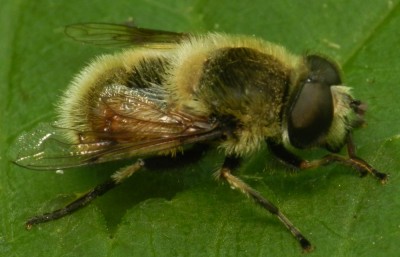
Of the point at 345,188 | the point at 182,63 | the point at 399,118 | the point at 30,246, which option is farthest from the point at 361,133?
the point at 30,246

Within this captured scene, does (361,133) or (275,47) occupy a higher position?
(275,47)

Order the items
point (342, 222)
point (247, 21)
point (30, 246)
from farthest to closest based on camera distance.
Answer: point (247, 21) → point (30, 246) → point (342, 222)

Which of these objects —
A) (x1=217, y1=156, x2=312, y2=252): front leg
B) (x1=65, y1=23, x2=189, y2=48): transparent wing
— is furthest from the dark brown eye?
(x1=65, y1=23, x2=189, y2=48): transparent wing

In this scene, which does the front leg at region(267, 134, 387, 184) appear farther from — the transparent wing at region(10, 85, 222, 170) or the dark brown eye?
the transparent wing at region(10, 85, 222, 170)

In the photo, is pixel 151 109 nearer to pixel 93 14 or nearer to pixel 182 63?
pixel 182 63

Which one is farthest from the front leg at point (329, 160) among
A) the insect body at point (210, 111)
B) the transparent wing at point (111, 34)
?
the transparent wing at point (111, 34)

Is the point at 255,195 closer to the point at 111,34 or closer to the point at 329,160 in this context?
the point at 329,160

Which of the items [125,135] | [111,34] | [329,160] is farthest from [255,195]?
[111,34]
